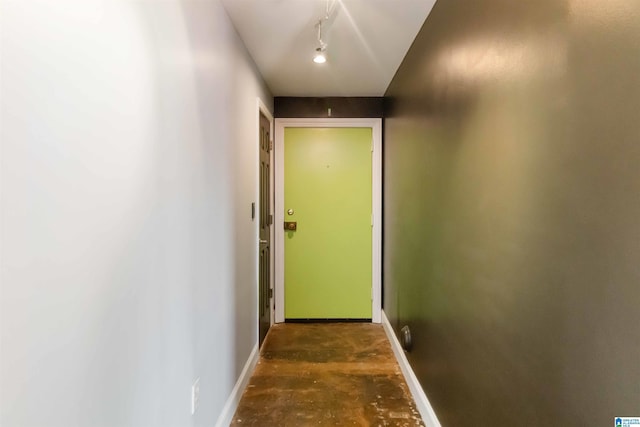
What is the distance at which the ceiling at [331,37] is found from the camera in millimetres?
1877

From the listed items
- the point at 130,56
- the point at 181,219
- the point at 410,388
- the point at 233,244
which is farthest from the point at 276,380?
the point at 130,56

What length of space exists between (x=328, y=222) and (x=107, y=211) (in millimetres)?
2824

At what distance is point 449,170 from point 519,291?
737 millimetres

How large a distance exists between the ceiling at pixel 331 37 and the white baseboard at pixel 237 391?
2114 mm

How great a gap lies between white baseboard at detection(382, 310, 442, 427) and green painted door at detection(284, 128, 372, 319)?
736 mm

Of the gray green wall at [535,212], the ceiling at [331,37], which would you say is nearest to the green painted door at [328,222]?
the ceiling at [331,37]

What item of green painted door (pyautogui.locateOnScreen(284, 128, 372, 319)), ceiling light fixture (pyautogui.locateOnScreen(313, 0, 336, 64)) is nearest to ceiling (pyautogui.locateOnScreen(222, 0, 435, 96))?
ceiling light fixture (pyautogui.locateOnScreen(313, 0, 336, 64))

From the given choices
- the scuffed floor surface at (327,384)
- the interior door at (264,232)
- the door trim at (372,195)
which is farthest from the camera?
the door trim at (372,195)

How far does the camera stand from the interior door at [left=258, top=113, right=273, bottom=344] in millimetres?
3029

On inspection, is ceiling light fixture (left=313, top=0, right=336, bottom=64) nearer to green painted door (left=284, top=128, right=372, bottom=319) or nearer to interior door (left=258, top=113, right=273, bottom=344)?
interior door (left=258, top=113, right=273, bottom=344)

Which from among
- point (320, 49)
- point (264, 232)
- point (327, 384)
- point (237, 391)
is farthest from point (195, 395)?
point (320, 49)

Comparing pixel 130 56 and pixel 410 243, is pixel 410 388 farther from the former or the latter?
pixel 130 56

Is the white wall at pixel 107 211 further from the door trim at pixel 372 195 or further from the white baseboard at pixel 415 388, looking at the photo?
the door trim at pixel 372 195

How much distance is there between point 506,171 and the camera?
114 centimetres
